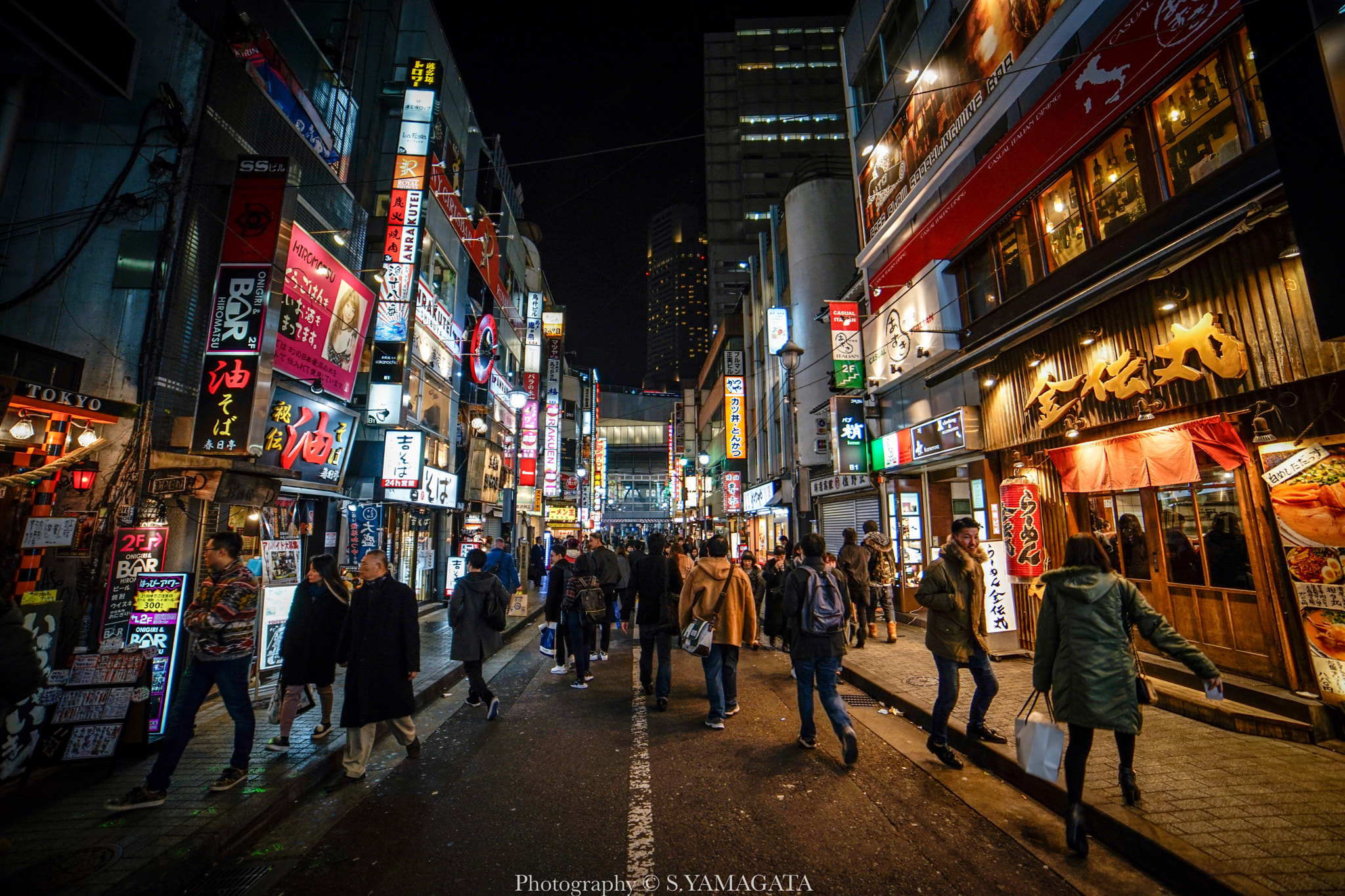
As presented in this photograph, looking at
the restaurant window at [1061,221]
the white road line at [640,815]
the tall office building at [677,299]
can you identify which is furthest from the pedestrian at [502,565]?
the tall office building at [677,299]

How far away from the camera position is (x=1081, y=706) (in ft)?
12.1

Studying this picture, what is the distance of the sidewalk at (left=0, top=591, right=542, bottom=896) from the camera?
3293mm

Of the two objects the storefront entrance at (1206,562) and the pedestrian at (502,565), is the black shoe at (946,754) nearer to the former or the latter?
the storefront entrance at (1206,562)

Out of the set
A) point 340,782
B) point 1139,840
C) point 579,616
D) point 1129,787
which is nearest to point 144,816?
point 340,782

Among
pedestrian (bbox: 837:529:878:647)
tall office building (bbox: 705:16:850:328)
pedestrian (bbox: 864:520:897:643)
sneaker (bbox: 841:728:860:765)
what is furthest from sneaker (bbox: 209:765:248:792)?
tall office building (bbox: 705:16:850:328)

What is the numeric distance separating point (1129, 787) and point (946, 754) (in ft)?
4.64

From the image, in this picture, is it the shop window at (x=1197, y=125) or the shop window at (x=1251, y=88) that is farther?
the shop window at (x=1197, y=125)

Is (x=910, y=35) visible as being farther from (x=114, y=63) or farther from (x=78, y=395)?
(x=78, y=395)

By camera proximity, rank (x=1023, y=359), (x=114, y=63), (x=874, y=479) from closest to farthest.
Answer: (x=114, y=63) < (x=1023, y=359) < (x=874, y=479)

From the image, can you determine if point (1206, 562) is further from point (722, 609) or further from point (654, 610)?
point (654, 610)

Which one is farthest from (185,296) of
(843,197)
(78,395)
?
(843,197)

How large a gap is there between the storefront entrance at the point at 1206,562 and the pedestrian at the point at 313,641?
28.7 ft

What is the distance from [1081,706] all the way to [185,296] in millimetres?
10710

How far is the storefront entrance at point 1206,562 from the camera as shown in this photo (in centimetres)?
577
